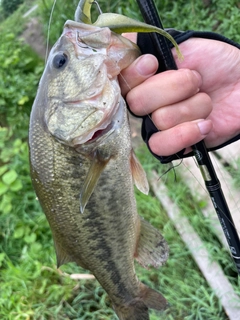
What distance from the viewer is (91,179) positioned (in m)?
1.44

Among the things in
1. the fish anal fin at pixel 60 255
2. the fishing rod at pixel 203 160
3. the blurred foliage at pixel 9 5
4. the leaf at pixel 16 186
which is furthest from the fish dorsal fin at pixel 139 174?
the blurred foliage at pixel 9 5

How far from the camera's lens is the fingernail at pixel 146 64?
1413mm

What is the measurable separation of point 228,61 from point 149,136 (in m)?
0.56

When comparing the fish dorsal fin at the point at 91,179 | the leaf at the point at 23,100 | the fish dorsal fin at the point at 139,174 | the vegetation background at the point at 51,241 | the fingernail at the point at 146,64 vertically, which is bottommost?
the vegetation background at the point at 51,241

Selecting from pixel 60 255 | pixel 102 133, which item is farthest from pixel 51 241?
pixel 102 133

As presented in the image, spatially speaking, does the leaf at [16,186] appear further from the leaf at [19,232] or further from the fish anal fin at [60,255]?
the fish anal fin at [60,255]

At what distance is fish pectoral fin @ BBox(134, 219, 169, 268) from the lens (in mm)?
1958

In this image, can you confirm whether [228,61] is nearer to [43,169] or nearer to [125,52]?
[125,52]

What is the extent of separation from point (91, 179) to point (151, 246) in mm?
696

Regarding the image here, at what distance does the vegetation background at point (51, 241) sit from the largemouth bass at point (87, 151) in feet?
3.54

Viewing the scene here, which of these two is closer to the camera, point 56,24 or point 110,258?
point 110,258

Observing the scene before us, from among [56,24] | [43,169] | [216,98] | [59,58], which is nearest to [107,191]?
[43,169]

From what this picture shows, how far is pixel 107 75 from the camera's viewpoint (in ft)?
4.58

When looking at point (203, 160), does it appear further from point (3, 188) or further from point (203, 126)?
point (3, 188)
